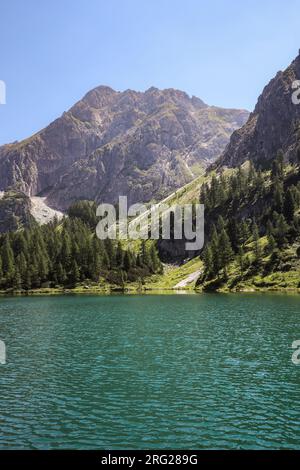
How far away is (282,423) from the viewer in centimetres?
3259

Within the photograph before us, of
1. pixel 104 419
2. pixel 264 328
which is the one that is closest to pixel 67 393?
pixel 104 419

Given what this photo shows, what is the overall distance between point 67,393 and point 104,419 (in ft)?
27.7

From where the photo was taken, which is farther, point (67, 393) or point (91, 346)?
point (91, 346)

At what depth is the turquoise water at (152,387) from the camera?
100 feet

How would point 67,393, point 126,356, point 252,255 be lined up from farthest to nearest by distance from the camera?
point 252,255, point 126,356, point 67,393

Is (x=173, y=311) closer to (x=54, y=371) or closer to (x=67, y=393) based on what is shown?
(x=54, y=371)

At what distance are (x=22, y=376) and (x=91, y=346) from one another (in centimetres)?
1795

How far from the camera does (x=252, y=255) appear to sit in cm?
18925

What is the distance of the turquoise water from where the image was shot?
30.6 metres

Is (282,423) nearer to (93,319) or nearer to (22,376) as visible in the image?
(22,376)

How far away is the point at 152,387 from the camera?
42.7 m

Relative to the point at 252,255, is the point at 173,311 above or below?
below
